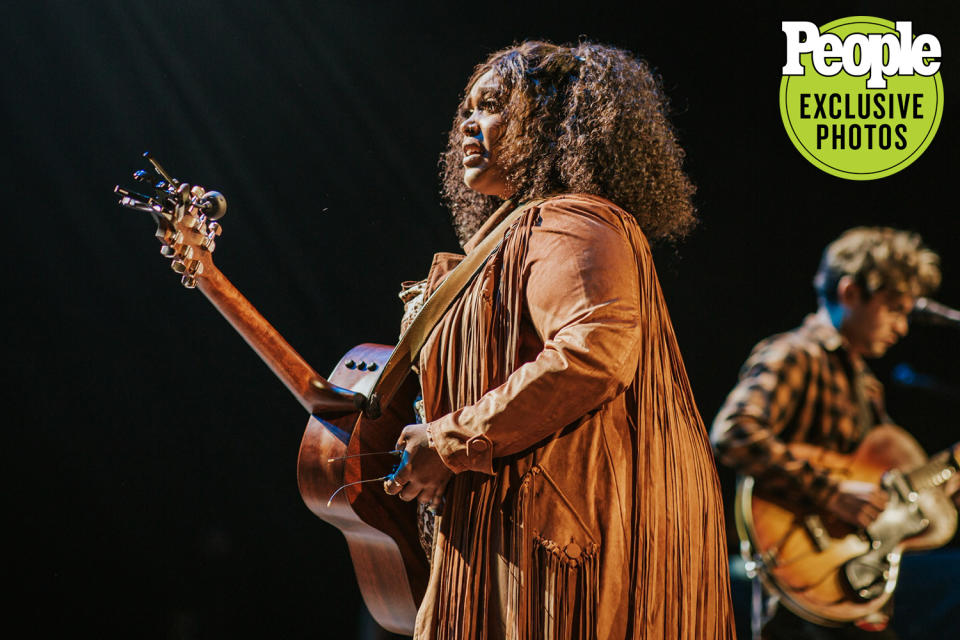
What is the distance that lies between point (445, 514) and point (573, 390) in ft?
1.32

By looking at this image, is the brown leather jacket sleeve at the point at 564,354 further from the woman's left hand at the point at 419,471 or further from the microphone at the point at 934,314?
the microphone at the point at 934,314

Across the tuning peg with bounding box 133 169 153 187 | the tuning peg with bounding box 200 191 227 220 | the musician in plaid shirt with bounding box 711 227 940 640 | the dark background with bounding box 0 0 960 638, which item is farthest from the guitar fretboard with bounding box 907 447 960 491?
the tuning peg with bounding box 133 169 153 187

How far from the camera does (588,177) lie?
2178mm

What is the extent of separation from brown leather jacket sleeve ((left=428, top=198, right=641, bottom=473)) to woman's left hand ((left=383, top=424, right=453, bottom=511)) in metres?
0.04

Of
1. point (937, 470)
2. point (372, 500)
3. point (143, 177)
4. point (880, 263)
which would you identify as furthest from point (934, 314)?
point (143, 177)

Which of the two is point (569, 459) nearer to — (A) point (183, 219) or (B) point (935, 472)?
(A) point (183, 219)

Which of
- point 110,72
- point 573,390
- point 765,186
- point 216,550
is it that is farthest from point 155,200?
point 765,186

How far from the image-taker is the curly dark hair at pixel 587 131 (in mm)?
2197

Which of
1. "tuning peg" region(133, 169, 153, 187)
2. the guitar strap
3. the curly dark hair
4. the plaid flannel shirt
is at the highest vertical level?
"tuning peg" region(133, 169, 153, 187)

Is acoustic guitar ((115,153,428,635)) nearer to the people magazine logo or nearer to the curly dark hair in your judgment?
the curly dark hair

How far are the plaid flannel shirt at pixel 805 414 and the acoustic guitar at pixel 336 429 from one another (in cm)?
122

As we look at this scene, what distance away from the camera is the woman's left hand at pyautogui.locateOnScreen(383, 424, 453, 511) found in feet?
6.09

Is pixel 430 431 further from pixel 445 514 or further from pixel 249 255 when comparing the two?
pixel 249 255

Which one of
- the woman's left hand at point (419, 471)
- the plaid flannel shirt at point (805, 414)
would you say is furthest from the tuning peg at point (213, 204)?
the plaid flannel shirt at point (805, 414)
